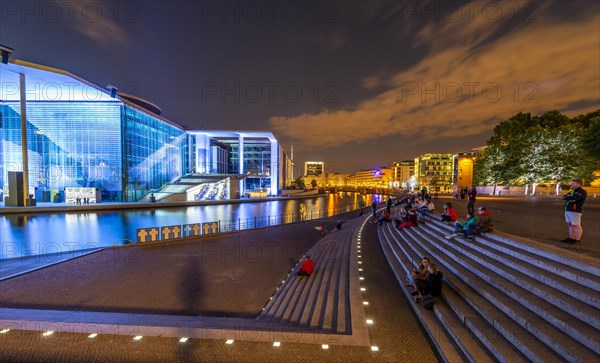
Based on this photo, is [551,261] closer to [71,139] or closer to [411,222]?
[411,222]

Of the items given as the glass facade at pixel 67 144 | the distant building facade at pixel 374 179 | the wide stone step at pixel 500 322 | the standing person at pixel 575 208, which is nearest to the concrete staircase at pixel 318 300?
the wide stone step at pixel 500 322

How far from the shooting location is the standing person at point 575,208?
5.98 metres

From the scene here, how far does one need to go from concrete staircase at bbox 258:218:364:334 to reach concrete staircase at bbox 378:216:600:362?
172 cm

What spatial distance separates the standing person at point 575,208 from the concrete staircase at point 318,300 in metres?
6.16

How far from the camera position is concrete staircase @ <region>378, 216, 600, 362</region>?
11.5ft

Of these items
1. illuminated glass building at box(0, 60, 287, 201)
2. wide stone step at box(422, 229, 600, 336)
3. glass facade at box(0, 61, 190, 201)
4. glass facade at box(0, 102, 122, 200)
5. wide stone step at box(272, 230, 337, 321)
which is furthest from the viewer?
glass facade at box(0, 102, 122, 200)

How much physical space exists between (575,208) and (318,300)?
7.12 m

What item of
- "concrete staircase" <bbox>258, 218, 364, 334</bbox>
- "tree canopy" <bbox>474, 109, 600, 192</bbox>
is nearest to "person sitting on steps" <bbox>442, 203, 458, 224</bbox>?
"concrete staircase" <bbox>258, 218, 364, 334</bbox>

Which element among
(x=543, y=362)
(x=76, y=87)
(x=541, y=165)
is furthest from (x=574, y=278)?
(x=76, y=87)

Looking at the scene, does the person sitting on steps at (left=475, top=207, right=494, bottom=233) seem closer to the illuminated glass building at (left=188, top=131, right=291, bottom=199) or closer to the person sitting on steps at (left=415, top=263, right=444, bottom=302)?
the person sitting on steps at (left=415, top=263, right=444, bottom=302)

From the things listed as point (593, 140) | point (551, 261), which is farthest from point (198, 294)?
point (593, 140)

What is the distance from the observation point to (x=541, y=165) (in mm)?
27531

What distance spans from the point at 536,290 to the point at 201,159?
2231 inches

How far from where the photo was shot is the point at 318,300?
20.7 feet
